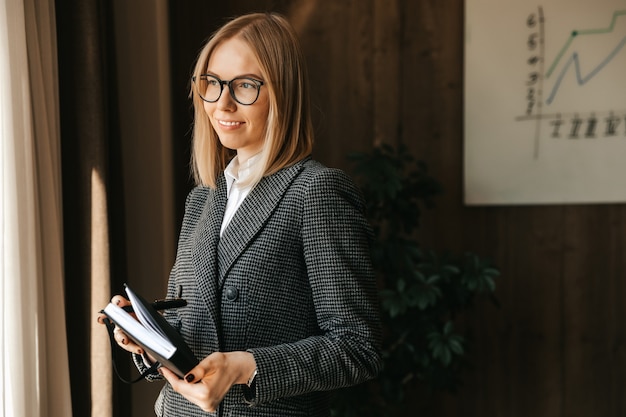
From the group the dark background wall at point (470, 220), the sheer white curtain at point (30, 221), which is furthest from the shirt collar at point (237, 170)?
the dark background wall at point (470, 220)

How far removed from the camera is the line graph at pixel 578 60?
2.79 metres

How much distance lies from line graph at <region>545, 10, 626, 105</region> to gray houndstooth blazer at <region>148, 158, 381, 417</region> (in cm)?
207

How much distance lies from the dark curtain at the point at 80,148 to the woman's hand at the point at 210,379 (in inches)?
47.7

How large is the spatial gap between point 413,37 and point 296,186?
2.07 meters

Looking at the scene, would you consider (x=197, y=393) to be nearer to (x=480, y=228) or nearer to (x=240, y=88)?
(x=240, y=88)

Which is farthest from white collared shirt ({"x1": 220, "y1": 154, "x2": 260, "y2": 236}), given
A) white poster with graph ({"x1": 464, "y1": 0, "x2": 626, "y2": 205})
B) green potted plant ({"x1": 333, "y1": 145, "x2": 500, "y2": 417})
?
white poster with graph ({"x1": 464, "y1": 0, "x2": 626, "y2": 205})

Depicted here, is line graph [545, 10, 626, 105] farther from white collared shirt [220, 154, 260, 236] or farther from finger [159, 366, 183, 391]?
finger [159, 366, 183, 391]

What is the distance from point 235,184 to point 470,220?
6.49ft

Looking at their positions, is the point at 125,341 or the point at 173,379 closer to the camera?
the point at 173,379

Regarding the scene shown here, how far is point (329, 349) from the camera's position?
0.96 meters

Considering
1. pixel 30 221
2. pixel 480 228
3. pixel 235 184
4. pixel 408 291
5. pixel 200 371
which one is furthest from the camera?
pixel 480 228

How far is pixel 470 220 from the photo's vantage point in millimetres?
2945

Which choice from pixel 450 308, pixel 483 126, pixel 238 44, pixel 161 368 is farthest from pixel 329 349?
pixel 483 126

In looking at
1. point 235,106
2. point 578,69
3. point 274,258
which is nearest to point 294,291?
point 274,258
